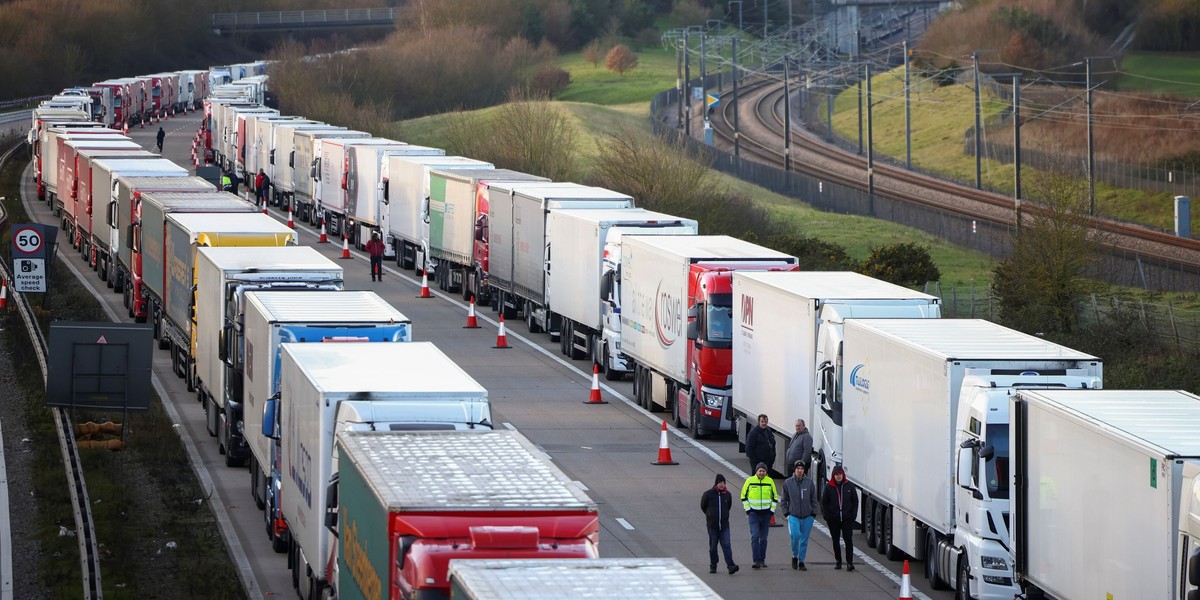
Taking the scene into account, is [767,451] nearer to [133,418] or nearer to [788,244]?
[133,418]

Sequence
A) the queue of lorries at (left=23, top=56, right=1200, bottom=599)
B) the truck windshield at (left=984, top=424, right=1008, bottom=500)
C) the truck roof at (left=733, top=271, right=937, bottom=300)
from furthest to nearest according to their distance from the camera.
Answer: the truck roof at (left=733, top=271, right=937, bottom=300), the truck windshield at (left=984, top=424, right=1008, bottom=500), the queue of lorries at (left=23, top=56, right=1200, bottom=599)

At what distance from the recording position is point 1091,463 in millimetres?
15461

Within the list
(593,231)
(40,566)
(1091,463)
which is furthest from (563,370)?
Result: (1091,463)

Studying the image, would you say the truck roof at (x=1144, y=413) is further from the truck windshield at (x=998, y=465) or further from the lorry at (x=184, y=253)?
the lorry at (x=184, y=253)

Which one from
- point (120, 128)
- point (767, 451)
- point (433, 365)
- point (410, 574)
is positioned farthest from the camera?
point (120, 128)

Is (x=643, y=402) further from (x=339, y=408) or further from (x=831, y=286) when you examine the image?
(x=339, y=408)

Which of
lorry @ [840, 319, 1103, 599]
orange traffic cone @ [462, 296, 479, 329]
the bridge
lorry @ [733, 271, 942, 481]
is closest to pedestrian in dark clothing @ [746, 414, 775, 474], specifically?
lorry @ [733, 271, 942, 481]

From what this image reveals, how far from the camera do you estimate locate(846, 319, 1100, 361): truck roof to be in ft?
62.3

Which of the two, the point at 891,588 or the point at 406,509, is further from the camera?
the point at 891,588

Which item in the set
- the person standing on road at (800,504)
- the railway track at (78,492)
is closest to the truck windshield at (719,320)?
the person standing on road at (800,504)

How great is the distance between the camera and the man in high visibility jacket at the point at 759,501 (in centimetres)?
2006

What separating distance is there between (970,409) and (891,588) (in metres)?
2.65

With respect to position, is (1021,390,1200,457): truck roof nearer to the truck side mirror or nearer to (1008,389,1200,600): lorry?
(1008,389,1200,600): lorry

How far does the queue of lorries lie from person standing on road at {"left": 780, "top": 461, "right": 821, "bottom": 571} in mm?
1076
